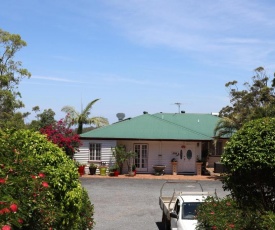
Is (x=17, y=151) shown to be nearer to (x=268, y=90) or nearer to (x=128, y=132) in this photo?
(x=128, y=132)

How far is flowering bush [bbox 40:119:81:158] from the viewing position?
29.4 meters

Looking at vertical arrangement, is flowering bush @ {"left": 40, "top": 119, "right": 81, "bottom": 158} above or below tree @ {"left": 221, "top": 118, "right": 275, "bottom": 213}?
above

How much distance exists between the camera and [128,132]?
34.5m

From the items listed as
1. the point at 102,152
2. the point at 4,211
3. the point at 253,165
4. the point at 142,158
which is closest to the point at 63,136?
the point at 102,152

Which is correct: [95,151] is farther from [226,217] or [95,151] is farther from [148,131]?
[226,217]

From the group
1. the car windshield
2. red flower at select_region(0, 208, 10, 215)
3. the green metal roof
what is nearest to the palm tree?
the green metal roof

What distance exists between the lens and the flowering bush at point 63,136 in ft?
96.4

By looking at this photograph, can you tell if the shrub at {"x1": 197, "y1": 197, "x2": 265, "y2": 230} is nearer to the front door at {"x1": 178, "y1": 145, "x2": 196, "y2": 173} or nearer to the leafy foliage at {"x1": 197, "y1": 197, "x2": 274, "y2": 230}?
the leafy foliage at {"x1": 197, "y1": 197, "x2": 274, "y2": 230}

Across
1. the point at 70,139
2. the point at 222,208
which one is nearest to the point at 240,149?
the point at 222,208

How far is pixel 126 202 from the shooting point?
72.9 ft

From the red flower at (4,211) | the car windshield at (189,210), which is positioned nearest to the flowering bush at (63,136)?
the car windshield at (189,210)

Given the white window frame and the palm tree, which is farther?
the palm tree

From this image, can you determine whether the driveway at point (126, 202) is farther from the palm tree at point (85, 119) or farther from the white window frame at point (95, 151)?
the palm tree at point (85, 119)

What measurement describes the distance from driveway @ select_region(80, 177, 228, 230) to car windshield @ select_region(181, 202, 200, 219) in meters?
3.48
